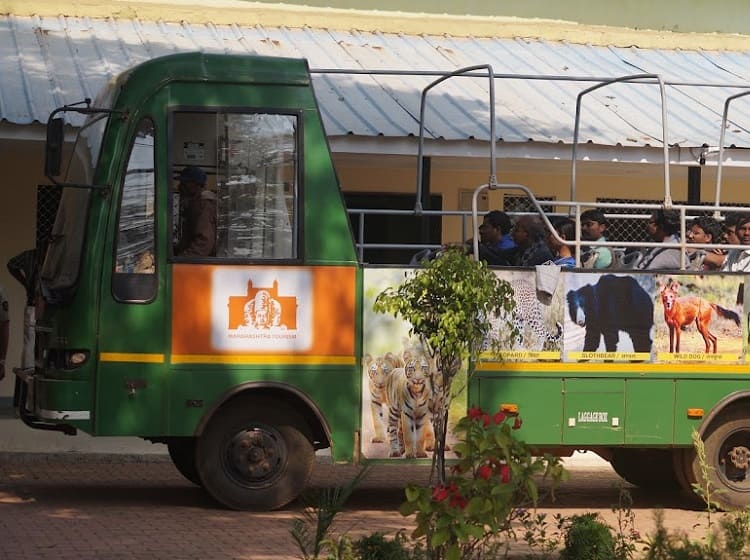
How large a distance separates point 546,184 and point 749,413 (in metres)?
5.85

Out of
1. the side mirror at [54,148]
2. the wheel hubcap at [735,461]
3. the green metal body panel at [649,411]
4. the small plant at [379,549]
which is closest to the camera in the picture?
the small plant at [379,549]

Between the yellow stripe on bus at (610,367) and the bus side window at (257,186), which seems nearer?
the bus side window at (257,186)

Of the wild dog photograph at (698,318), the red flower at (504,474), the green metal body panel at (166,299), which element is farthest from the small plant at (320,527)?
the wild dog photograph at (698,318)

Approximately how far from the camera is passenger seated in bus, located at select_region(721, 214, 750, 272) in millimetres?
11305

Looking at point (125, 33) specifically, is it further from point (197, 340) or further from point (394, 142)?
point (197, 340)

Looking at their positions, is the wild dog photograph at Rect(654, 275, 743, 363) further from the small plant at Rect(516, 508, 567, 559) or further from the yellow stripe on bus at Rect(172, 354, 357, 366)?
the small plant at Rect(516, 508, 567, 559)

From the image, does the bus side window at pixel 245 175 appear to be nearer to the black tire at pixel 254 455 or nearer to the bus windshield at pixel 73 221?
the bus windshield at pixel 73 221

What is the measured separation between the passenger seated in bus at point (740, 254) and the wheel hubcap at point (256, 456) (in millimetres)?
3738

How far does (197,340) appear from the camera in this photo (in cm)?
1023

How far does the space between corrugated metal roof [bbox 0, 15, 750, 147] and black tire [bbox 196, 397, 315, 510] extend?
384 centimetres

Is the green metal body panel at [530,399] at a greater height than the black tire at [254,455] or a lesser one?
greater

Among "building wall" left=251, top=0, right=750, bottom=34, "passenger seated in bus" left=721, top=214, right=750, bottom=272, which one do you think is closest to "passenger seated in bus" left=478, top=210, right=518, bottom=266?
"passenger seated in bus" left=721, top=214, right=750, bottom=272

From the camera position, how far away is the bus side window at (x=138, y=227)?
10172 mm

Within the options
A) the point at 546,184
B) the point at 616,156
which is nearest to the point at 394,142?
the point at 616,156
